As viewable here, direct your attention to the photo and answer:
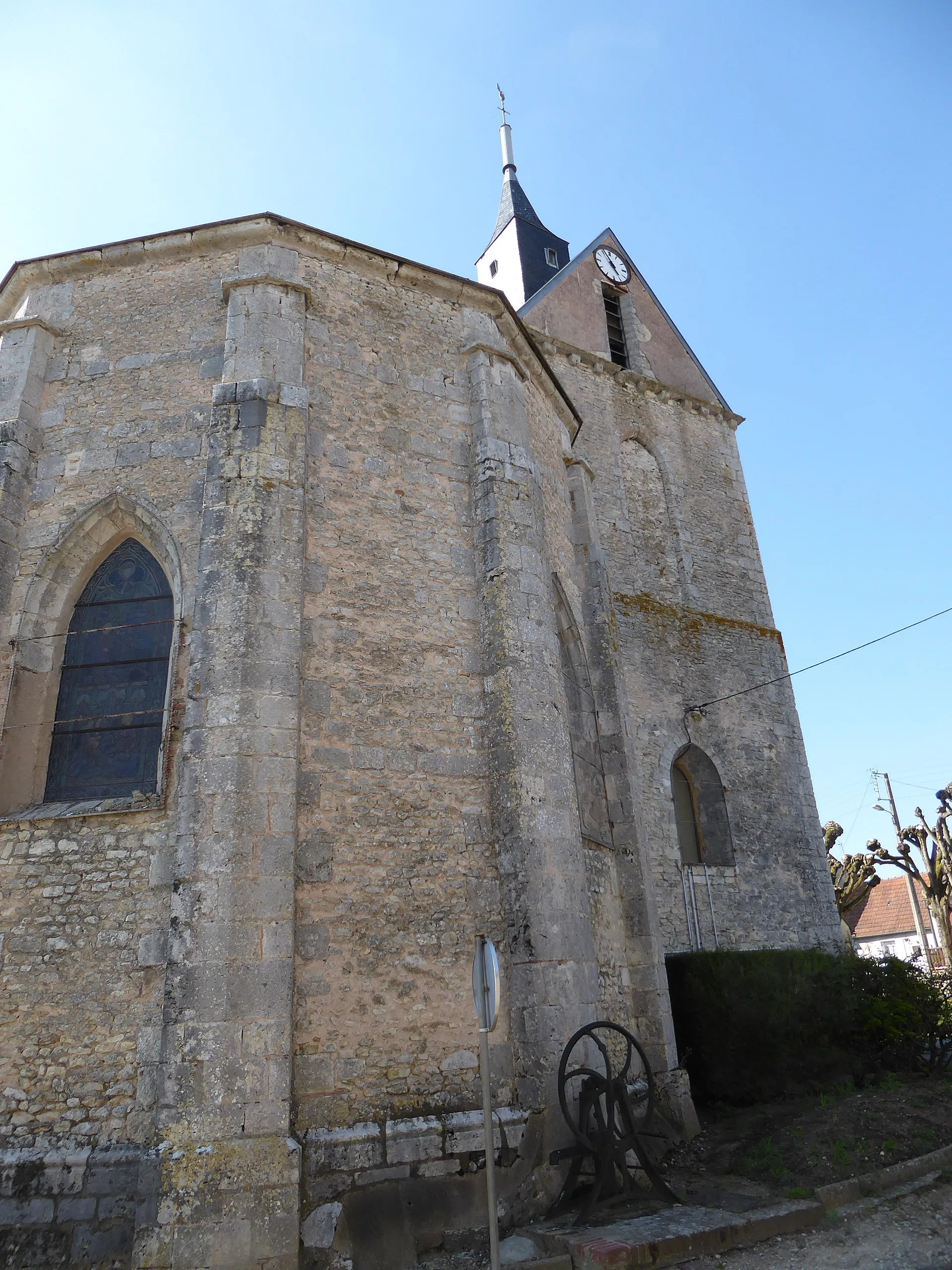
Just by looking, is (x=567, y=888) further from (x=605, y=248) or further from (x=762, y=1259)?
(x=605, y=248)

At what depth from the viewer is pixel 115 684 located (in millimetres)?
5738

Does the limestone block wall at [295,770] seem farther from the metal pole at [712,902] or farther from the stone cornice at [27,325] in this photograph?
the metal pole at [712,902]

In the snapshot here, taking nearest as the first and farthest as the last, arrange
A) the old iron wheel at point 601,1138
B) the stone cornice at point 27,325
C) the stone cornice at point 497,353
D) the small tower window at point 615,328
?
the old iron wheel at point 601,1138 < the stone cornice at point 27,325 < the stone cornice at point 497,353 < the small tower window at point 615,328

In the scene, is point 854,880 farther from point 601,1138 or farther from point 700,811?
point 601,1138

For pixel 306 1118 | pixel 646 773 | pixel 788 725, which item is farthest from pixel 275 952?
pixel 788 725

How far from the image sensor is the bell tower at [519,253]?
17922 mm

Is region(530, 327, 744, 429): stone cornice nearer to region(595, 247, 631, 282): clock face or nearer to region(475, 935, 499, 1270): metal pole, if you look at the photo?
region(595, 247, 631, 282): clock face

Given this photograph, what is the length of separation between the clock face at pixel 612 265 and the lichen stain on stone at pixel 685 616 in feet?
21.9

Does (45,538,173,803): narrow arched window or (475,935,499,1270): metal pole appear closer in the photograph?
(475,935,499,1270): metal pole

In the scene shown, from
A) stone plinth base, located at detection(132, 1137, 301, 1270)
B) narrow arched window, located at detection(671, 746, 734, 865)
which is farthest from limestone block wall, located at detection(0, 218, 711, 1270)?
narrow arched window, located at detection(671, 746, 734, 865)

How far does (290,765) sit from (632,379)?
10.7 m

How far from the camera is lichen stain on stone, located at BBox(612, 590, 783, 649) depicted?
463 inches

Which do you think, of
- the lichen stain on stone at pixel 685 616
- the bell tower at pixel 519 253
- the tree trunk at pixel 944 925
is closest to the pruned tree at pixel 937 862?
the tree trunk at pixel 944 925

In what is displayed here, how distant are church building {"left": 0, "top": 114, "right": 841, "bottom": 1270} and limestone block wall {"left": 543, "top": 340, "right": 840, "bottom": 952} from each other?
2779 mm
